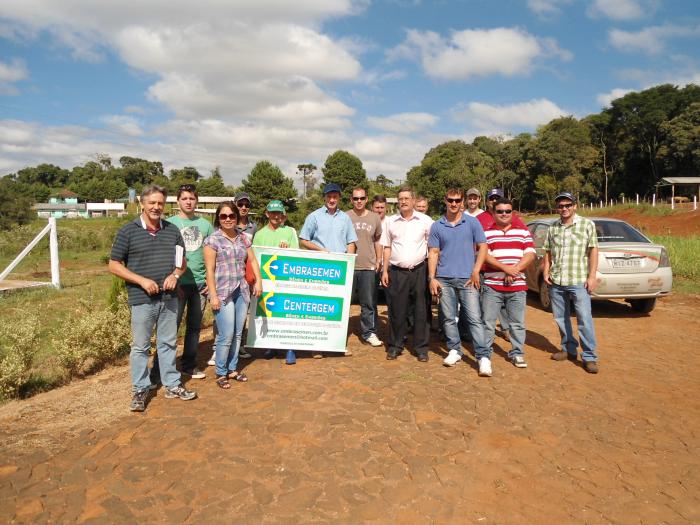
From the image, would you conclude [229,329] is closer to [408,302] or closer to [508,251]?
[408,302]

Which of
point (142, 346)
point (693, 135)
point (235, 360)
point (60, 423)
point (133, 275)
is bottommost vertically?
point (60, 423)

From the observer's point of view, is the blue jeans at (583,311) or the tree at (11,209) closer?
the blue jeans at (583,311)

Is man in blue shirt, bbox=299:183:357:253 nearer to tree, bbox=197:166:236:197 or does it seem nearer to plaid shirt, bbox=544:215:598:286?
plaid shirt, bbox=544:215:598:286

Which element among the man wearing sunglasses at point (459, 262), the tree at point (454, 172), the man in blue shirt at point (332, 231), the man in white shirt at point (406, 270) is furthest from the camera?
the tree at point (454, 172)

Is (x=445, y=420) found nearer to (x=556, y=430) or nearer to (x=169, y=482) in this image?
(x=556, y=430)

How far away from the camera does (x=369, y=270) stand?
228 inches

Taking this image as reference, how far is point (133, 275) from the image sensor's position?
152 inches

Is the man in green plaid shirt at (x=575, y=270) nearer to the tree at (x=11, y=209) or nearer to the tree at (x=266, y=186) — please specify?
the tree at (x=11, y=209)

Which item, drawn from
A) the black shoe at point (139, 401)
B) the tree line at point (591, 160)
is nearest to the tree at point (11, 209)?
the tree line at point (591, 160)

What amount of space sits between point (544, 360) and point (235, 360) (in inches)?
133

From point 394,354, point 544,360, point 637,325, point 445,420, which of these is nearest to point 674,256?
point 637,325

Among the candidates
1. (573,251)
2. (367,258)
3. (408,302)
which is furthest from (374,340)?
(573,251)

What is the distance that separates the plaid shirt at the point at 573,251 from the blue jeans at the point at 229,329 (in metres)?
3.34

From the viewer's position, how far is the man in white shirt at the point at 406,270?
5.27m
